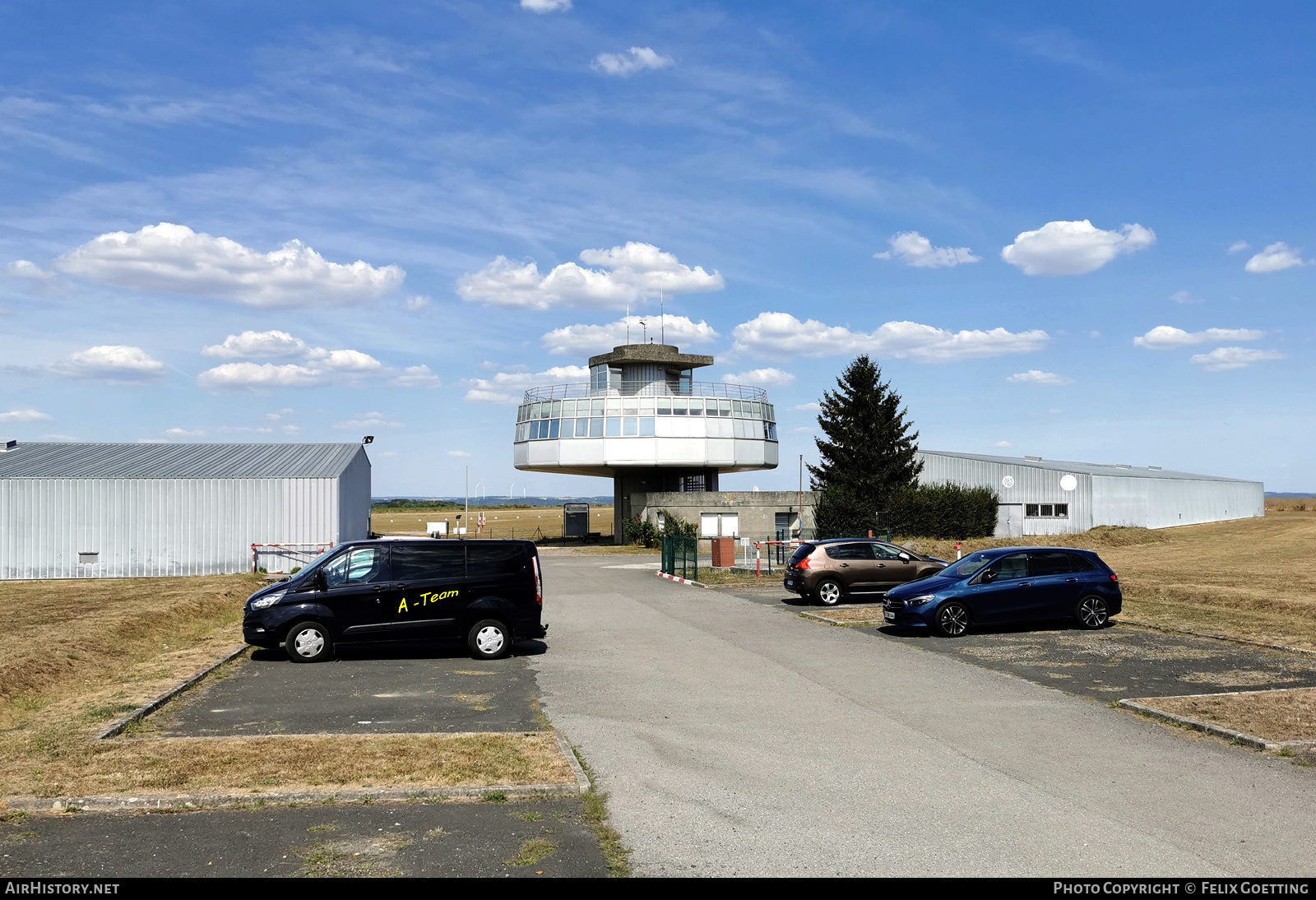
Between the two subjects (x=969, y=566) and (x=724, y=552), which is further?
(x=724, y=552)

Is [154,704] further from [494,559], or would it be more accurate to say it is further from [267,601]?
[494,559]

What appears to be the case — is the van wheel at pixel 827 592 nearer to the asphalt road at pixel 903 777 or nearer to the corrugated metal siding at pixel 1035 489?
the asphalt road at pixel 903 777

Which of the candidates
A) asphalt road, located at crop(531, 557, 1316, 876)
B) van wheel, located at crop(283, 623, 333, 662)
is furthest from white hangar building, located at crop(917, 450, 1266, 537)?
van wheel, located at crop(283, 623, 333, 662)

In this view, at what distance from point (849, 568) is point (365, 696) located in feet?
46.9

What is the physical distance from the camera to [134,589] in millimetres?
29141

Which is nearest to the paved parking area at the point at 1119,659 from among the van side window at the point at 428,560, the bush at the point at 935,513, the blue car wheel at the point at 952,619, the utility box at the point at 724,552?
the blue car wheel at the point at 952,619

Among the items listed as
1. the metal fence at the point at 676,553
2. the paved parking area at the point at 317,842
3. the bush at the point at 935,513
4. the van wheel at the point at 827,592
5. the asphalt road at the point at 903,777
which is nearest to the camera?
the paved parking area at the point at 317,842

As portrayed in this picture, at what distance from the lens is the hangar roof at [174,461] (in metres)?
35.8

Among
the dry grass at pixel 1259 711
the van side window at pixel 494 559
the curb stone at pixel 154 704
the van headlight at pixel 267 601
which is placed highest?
the van side window at pixel 494 559

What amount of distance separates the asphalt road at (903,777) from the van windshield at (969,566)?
142 inches

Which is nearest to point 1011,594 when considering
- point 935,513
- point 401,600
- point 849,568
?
point 849,568

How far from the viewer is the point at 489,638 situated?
15492 mm

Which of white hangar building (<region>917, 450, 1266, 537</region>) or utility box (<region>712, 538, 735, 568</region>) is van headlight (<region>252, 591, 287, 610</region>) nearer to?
utility box (<region>712, 538, 735, 568</region>)

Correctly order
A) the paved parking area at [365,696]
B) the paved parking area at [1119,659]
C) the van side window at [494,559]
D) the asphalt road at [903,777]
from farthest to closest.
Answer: the van side window at [494,559] < the paved parking area at [1119,659] < the paved parking area at [365,696] < the asphalt road at [903,777]
